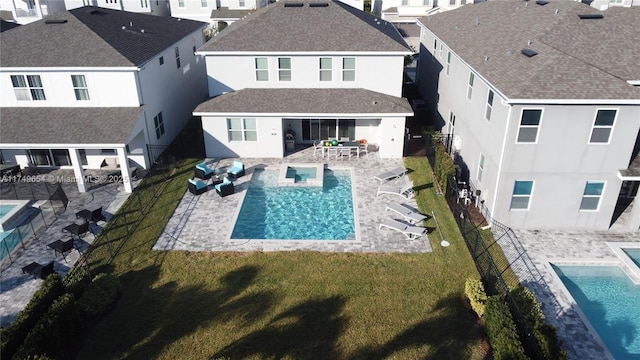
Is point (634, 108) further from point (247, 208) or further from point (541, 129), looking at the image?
point (247, 208)

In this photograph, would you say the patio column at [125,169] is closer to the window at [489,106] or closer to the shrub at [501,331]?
the window at [489,106]

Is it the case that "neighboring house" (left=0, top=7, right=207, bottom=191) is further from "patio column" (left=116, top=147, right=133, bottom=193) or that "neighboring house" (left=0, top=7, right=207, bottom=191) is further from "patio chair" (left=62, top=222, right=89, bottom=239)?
"patio chair" (left=62, top=222, right=89, bottom=239)

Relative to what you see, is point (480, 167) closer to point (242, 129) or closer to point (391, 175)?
point (391, 175)

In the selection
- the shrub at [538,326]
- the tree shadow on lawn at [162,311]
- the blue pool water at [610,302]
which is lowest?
the tree shadow on lawn at [162,311]

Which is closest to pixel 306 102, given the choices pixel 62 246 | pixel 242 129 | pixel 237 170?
pixel 242 129

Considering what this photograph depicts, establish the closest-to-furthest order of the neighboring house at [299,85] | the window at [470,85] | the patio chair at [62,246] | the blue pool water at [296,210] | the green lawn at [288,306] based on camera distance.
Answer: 1. the green lawn at [288,306]
2. the patio chair at [62,246]
3. the blue pool water at [296,210]
4. the window at [470,85]
5. the neighboring house at [299,85]

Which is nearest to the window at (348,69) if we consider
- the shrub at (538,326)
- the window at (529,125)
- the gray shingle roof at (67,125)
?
the window at (529,125)
